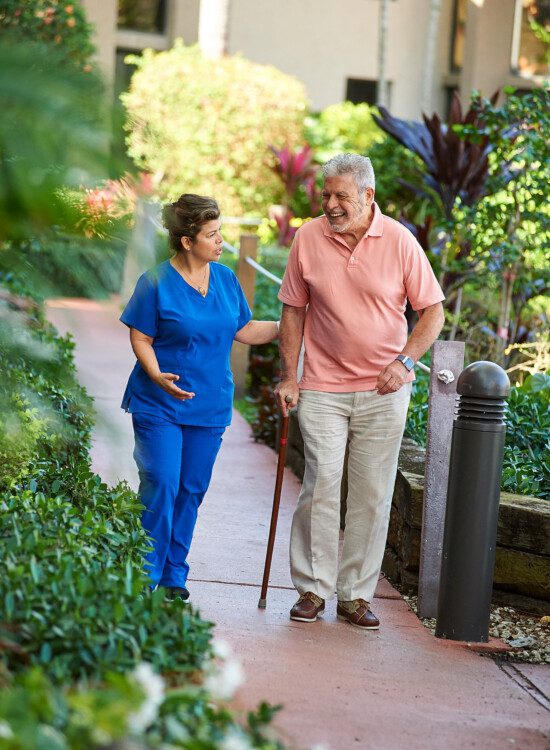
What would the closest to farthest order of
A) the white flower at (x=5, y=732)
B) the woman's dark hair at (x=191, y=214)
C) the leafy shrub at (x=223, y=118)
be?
1. the white flower at (x=5, y=732)
2. the woman's dark hair at (x=191, y=214)
3. the leafy shrub at (x=223, y=118)

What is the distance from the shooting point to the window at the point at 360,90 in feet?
87.1

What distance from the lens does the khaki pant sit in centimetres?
546

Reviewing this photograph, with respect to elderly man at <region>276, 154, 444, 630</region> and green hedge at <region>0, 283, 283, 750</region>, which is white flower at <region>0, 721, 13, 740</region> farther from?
elderly man at <region>276, 154, 444, 630</region>

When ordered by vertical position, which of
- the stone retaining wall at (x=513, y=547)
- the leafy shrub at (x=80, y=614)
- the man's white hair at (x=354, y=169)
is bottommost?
the stone retaining wall at (x=513, y=547)

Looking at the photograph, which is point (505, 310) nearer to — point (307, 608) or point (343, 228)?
point (343, 228)

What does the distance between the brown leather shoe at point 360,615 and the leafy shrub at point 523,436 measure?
3.97ft

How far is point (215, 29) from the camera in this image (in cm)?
2036

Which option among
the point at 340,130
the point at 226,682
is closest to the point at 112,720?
the point at 226,682

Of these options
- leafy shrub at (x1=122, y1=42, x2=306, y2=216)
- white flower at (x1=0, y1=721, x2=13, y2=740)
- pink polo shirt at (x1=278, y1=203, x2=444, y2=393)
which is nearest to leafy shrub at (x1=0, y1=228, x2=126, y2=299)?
white flower at (x1=0, y1=721, x2=13, y2=740)

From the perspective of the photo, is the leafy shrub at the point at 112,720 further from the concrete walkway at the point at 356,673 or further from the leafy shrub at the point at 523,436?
the leafy shrub at the point at 523,436

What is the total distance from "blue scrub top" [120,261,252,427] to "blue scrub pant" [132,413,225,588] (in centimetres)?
7

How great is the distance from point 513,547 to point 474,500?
0.67 m

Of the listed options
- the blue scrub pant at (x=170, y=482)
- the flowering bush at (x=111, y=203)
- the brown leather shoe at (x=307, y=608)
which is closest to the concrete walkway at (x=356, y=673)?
the brown leather shoe at (x=307, y=608)

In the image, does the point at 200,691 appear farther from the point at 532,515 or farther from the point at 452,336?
the point at 452,336
